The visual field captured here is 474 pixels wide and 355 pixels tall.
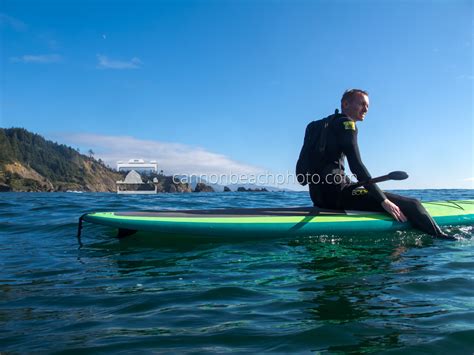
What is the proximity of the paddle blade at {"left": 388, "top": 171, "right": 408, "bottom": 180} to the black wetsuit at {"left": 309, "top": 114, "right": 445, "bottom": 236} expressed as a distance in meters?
0.27

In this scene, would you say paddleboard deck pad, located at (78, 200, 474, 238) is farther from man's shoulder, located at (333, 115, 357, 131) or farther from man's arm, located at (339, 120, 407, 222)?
man's shoulder, located at (333, 115, 357, 131)

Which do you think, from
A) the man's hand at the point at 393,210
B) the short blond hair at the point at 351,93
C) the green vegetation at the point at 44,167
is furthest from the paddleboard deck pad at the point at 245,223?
the green vegetation at the point at 44,167

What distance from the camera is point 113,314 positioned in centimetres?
277

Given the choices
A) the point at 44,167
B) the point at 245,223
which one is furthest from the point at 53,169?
the point at 245,223

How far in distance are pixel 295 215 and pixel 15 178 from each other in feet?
365

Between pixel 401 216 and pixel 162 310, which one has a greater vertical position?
pixel 401 216

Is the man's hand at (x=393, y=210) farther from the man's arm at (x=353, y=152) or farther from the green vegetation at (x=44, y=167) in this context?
the green vegetation at (x=44, y=167)

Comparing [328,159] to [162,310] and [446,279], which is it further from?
[162,310]

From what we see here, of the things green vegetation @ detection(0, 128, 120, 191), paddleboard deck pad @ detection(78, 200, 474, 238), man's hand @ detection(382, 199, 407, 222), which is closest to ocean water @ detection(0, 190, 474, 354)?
paddleboard deck pad @ detection(78, 200, 474, 238)

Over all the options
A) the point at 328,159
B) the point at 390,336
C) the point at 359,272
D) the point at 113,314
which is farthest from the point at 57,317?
the point at 328,159

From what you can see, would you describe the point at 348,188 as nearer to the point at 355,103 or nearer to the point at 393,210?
the point at 393,210

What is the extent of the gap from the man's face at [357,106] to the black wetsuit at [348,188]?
0.25 m

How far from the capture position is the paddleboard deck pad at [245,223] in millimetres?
5195

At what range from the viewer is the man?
5.32 metres
